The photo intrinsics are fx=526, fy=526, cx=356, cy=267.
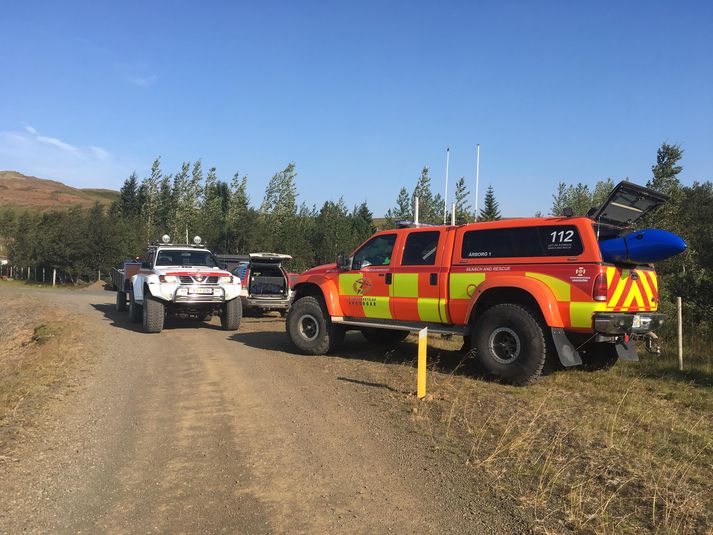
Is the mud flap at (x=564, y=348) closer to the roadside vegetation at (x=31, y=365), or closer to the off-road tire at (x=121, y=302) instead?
the roadside vegetation at (x=31, y=365)

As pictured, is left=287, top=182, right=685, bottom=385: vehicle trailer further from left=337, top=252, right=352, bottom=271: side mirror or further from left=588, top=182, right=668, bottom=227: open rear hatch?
left=337, top=252, right=352, bottom=271: side mirror

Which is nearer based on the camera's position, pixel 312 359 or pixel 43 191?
pixel 312 359

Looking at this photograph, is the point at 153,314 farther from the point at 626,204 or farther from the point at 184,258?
the point at 626,204

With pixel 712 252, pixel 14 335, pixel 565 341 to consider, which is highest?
pixel 712 252

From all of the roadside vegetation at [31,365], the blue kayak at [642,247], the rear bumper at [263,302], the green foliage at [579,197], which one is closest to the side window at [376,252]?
the blue kayak at [642,247]

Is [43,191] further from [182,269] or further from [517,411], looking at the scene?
[517,411]

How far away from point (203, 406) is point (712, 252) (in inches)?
413

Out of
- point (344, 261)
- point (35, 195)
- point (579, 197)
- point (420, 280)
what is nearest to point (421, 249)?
point (420, 280)

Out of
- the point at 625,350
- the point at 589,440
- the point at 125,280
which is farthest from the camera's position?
the point at 125,280

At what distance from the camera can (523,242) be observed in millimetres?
7031

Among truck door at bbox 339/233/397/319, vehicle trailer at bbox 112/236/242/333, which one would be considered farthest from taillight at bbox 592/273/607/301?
vehicle trailer at bbox 112/236/242/333

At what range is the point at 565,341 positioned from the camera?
651 cm

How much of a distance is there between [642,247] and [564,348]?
156 cm

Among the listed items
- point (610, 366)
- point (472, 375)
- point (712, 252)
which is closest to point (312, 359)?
point (472, 375)
